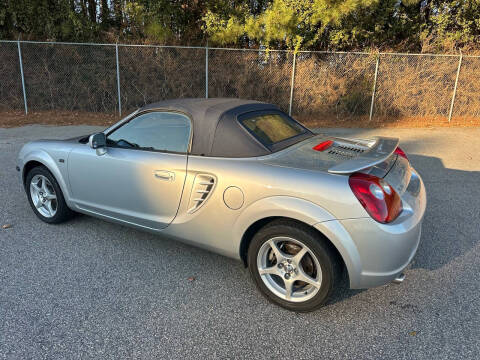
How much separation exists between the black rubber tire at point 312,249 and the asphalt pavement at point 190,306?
9cm

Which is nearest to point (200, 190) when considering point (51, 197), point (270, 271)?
point (270, 271)

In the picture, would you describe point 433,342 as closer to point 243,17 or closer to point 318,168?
point 318,168

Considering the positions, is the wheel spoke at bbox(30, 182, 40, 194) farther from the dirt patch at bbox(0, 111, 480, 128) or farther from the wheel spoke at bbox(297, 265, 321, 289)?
the dirt patch at bbox(0, 111, 480, 128)

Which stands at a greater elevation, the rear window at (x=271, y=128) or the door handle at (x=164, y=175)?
the rear window at (x=271, y=128)

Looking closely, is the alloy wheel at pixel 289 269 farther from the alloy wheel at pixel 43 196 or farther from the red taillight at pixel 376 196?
the alloy wheel at pixel 43 196

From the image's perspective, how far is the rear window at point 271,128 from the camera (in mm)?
3129

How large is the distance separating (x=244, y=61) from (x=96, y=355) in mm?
11650

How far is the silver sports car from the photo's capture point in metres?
2.46

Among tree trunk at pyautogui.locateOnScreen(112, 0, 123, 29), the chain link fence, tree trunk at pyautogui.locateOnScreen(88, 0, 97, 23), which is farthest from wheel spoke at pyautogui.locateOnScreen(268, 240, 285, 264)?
tree trunk at pyautogui.locateOnScreen(88, 0, 97, 23)

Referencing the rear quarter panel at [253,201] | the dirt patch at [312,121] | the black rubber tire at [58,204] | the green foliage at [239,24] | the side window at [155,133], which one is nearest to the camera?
the rear quarter panel at [253,201]

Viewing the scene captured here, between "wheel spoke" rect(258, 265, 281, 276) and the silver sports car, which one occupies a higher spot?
the silver sports car

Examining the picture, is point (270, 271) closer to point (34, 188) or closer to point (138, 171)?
point (138, 171)

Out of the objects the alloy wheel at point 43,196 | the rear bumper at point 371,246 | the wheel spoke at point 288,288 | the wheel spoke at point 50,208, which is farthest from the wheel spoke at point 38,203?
the rear bumper at point 371,246

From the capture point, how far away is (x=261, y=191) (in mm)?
2689
